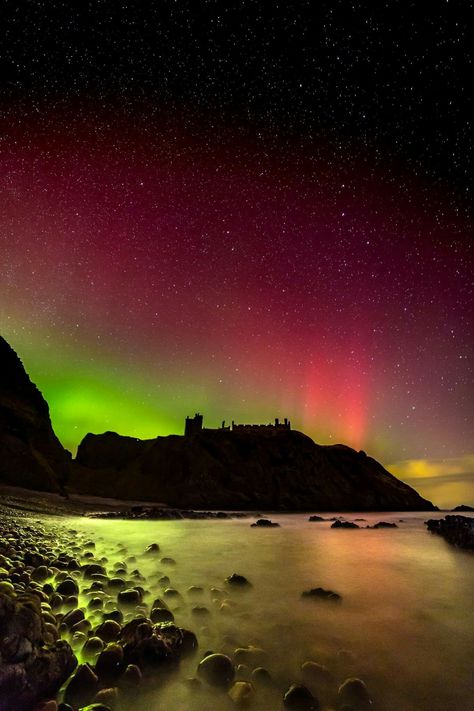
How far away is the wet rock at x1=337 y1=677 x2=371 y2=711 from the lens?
244cm

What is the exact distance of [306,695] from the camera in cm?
244

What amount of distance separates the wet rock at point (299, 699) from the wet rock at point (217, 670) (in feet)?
1.51

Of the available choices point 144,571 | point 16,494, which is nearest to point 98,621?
point 144,571

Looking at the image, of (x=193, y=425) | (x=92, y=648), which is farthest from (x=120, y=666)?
(x=193, y=425)

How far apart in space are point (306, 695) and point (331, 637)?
1.31 meters

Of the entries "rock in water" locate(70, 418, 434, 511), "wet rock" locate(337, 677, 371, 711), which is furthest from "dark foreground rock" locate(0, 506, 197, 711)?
"rock in water" locate(70, 418, 434, 511)

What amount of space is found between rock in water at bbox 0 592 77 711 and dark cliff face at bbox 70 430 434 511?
50.4 meters

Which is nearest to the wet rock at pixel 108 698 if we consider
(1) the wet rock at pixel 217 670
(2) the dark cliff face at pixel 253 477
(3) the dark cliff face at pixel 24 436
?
(1) the wet rock at pixel 217 670

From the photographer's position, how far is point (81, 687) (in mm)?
2361

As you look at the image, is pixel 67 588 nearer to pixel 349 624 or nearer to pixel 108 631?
pixel 108 631

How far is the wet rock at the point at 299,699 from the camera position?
7.79 ft

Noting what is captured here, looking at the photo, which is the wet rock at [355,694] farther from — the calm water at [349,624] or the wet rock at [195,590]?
the wet rock at [195,590]

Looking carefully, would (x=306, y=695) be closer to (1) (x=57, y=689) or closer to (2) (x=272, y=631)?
(2) (x=272, y=631)

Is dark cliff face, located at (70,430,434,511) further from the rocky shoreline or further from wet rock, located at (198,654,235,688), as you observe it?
wet rock, located at (198,654,235,688)
